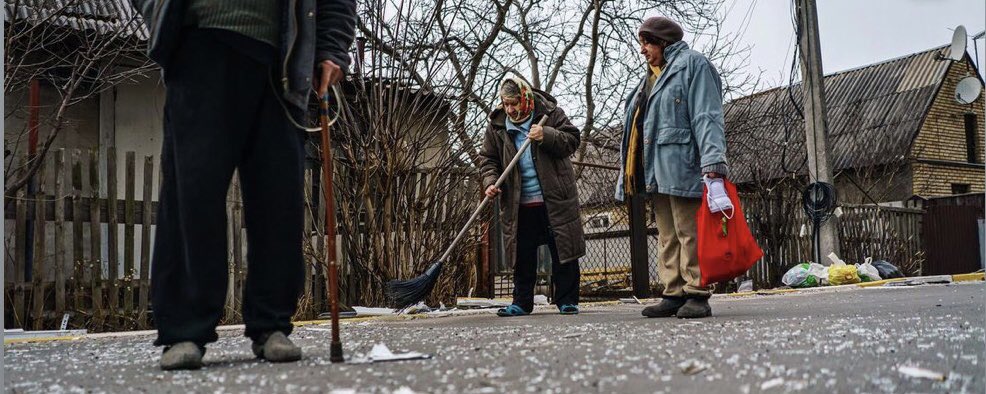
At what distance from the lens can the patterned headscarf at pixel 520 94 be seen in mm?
6480

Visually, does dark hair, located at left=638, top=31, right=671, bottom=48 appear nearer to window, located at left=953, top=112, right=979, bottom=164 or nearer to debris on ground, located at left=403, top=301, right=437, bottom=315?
debris on ground, located at left=403, top=301, right=437, bottom=315

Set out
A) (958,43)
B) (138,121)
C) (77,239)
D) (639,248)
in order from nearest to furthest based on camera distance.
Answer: (77,239) → (639,248) → (138,121) → (958,43)

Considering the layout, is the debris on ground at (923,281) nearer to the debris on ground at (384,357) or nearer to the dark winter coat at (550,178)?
the dark winter coat at (550,178)

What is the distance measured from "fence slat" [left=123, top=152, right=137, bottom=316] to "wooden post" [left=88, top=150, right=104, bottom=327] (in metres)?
0.17

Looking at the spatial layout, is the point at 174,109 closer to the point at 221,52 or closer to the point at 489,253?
the point at 221,52

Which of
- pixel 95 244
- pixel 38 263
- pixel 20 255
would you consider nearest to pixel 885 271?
pixel 95 244

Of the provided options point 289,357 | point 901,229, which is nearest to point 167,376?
point 289,357

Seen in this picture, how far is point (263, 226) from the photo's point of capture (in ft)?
10.6

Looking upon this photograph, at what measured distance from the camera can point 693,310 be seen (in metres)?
5.15

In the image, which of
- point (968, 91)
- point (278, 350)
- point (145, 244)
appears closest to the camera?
point (278, 350)

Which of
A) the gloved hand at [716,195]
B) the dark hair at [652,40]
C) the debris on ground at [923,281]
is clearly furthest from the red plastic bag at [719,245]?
the debris on ground at [923,281]

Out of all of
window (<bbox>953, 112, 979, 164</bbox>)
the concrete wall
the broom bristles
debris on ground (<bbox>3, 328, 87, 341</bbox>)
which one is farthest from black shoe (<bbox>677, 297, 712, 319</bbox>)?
window (<bbox>953, 112, 979, 164</bbox>)

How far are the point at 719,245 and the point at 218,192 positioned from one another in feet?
9.62

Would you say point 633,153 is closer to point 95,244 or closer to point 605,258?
point 95,244
